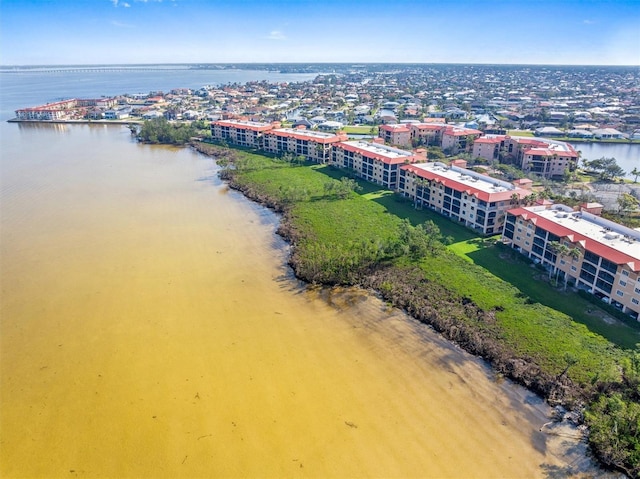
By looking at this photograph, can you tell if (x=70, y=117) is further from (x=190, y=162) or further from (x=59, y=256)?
(x=59, y=256)

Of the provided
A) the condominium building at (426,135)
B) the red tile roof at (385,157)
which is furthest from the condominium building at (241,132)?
the condominium building at (426,135)

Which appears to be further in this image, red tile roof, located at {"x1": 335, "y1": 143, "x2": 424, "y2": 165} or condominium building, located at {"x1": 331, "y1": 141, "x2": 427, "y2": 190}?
condominium building, located at {"x1": 331, "y1": 141, "x2": 427, "y2": 190}

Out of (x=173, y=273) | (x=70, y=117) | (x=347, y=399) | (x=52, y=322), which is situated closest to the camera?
(x=347, y=399)

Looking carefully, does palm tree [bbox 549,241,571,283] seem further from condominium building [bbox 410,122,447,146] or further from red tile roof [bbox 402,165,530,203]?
condominium building [bbox 410,122,447,146]

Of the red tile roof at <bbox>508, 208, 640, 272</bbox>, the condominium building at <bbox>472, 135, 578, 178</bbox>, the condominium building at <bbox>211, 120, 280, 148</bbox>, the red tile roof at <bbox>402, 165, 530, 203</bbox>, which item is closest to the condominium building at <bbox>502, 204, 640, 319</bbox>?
the red tile roof at <bbox>508, 208, 640, 272</bbox>

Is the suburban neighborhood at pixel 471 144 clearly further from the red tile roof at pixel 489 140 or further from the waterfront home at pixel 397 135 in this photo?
the waterfront home at pixel 397 135

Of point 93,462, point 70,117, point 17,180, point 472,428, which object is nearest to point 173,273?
point 93,462
